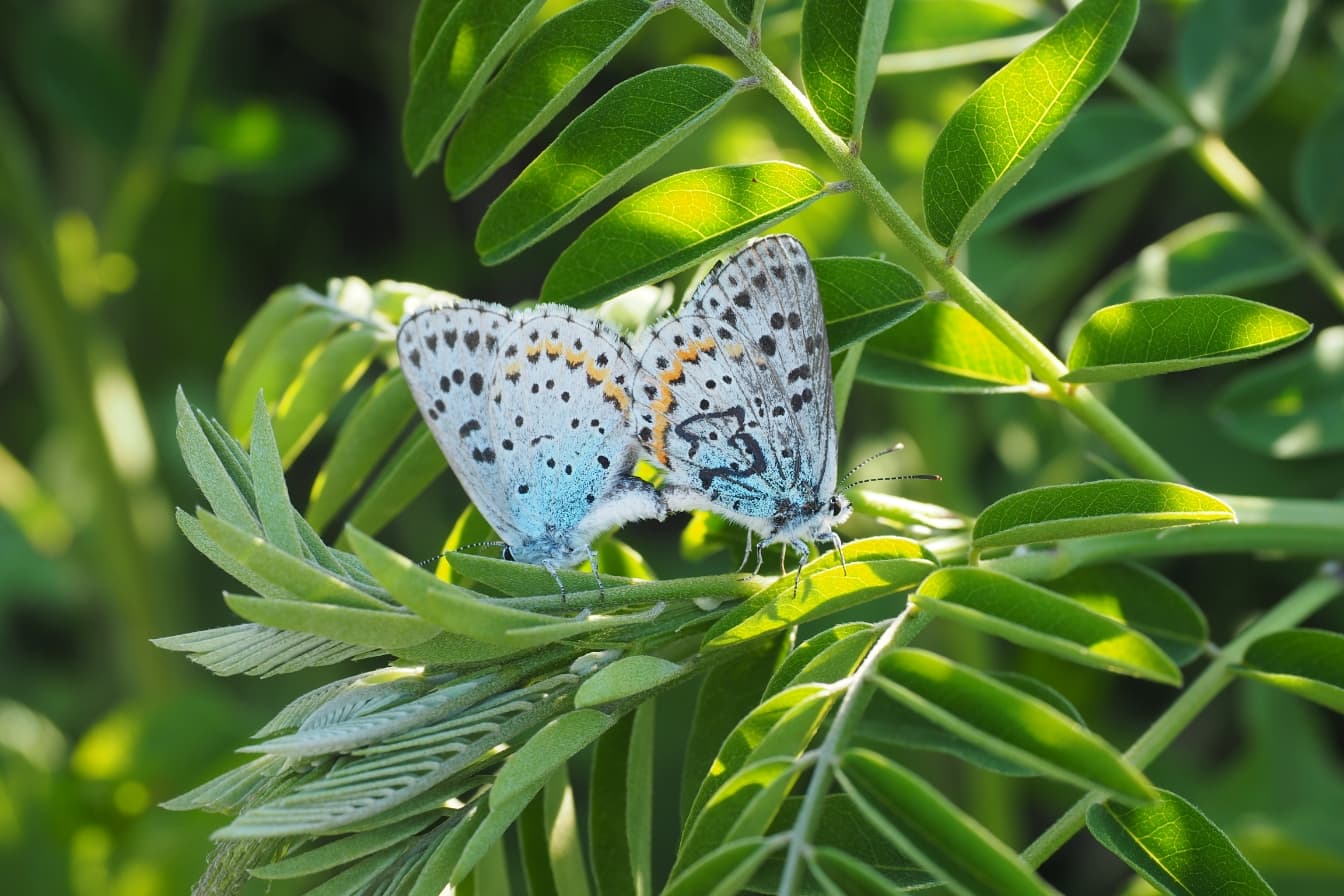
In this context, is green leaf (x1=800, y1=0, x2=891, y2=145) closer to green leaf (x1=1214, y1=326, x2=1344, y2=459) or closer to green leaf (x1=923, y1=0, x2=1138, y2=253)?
green leaf (x1=923, y1=0, x2=1138, y2=253)

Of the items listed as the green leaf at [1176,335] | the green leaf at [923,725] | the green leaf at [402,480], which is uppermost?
the green leaf at [402,480]

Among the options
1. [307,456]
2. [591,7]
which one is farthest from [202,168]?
[591,7]

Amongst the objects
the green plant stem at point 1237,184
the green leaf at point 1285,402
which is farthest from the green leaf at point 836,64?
the green leaf at point 1285,402

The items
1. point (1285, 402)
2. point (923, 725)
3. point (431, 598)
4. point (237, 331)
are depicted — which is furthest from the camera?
point (237, 331)

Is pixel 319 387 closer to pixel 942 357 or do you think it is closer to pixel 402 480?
pixel 402 480

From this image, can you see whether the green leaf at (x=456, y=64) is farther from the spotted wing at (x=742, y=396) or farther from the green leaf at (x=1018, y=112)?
the green leaf at (x=1018, y=112)

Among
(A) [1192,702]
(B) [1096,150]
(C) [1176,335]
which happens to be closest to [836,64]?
(C) [1176,335]
